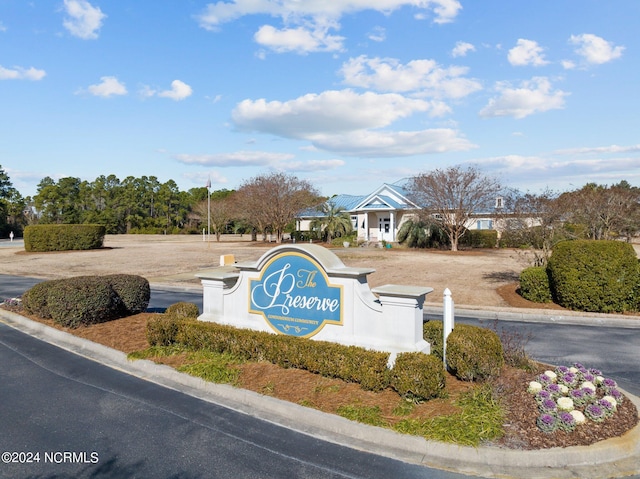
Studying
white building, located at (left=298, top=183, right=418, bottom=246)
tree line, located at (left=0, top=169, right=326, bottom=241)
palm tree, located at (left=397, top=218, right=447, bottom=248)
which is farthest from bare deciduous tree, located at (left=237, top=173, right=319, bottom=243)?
palm tree, located at (left=397, top=218, right=447, bottom=248)

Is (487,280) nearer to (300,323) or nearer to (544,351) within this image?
(544,351)

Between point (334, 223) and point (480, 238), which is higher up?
point (334, 223)

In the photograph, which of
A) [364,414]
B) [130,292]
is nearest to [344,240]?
[130,292]

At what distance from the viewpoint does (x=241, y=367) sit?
700 centimetres

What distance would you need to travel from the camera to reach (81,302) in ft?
31.5

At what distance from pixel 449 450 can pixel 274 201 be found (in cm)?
4186

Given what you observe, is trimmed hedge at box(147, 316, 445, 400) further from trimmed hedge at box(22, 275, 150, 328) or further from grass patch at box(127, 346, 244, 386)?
trimmed hedge at box(22, 275, 150, 328)

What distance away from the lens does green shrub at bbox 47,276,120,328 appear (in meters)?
9.58

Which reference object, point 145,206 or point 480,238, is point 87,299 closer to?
point 480,238

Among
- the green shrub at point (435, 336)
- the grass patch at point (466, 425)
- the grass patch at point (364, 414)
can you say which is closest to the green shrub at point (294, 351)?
the grass patch at point (364, 414)

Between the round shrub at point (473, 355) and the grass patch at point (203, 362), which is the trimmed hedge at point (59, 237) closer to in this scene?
the grass patch at point (203, 362)

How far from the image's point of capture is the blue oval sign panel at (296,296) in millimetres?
7168

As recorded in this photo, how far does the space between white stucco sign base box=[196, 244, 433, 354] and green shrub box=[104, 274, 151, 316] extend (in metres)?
3.38

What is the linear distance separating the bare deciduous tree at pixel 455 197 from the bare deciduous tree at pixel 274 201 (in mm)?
14504
